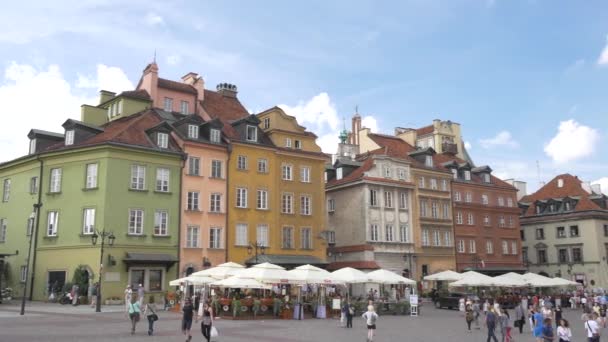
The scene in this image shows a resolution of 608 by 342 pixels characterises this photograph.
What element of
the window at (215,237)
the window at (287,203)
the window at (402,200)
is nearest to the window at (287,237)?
the window at (287,203)

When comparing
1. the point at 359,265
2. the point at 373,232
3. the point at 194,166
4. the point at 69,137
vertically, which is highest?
the point at 69,137

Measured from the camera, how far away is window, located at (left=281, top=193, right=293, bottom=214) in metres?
49.4

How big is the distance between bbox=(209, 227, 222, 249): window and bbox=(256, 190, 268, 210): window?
4.04 m

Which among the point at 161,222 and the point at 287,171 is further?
the point at 287,171

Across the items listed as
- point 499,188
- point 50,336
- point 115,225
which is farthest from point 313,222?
point 50,336

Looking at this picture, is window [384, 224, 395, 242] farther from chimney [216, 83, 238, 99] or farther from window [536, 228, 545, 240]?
window [536, 228, 545, 240]

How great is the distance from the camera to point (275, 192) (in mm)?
49000

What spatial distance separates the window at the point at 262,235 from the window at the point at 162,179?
324 inches

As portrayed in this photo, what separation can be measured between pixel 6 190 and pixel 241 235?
19.2 m

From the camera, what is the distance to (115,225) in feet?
132

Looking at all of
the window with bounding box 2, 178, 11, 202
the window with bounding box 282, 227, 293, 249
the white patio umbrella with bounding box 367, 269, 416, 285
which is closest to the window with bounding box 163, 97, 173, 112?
the window with bounding box 2, 178, 11, 202

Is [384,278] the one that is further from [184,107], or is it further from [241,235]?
[184,107]

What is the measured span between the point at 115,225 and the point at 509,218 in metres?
45.8

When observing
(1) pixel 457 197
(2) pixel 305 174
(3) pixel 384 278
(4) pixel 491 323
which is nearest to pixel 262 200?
(2) pixel 305 174
